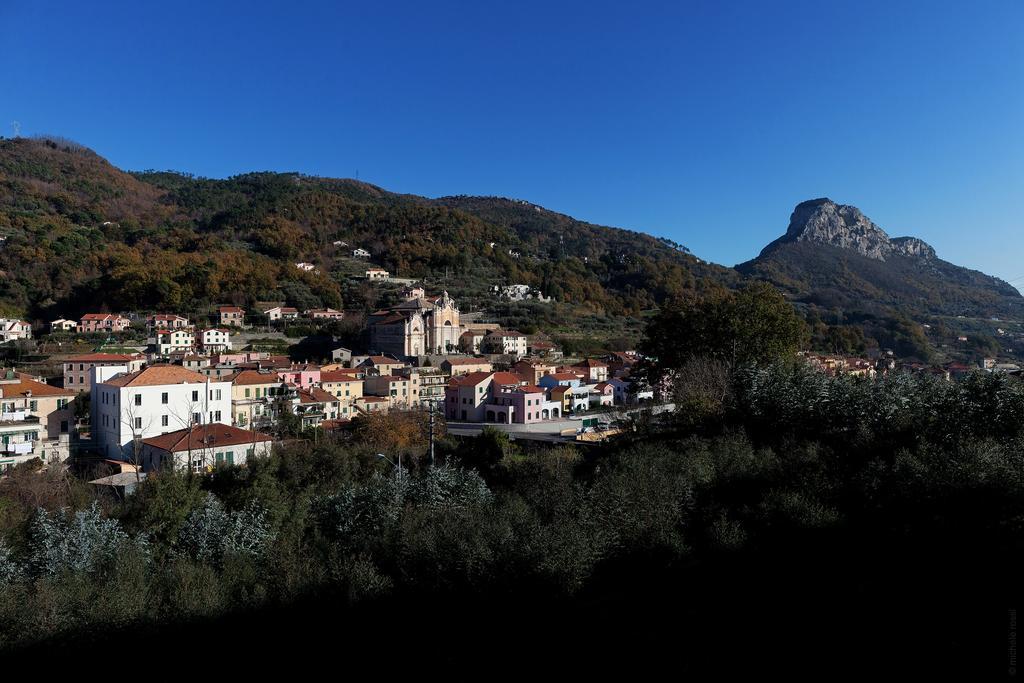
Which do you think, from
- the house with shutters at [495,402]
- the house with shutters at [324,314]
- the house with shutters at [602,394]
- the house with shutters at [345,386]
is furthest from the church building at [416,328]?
the house with shutters at [495,402]

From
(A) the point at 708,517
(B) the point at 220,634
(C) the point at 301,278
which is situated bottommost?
(B) the point at 220,634

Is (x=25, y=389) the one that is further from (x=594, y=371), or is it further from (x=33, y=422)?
(x=594, y=371)

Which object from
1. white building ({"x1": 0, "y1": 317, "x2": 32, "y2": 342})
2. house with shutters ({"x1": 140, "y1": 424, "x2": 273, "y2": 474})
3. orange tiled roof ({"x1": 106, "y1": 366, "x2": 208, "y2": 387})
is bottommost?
house with shutters ({"x1": 140, "y1": 424, "x2": 273, "y2": 474})

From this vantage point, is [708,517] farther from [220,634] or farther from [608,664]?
[220,634]

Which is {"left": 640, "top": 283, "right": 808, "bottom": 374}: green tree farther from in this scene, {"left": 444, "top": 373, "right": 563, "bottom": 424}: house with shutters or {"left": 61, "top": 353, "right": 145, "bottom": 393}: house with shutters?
{"left": 61, "top": 353, "right": 145, "bottom": 393}: house with shutters

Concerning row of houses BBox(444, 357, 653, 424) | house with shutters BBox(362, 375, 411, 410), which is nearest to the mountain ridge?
row of houses BBox(444, 357, 653, 424)

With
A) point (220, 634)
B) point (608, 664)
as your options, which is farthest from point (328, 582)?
point (608, 664)

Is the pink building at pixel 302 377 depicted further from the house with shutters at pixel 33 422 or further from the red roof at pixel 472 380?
the house with shutters at pixel 33 422
